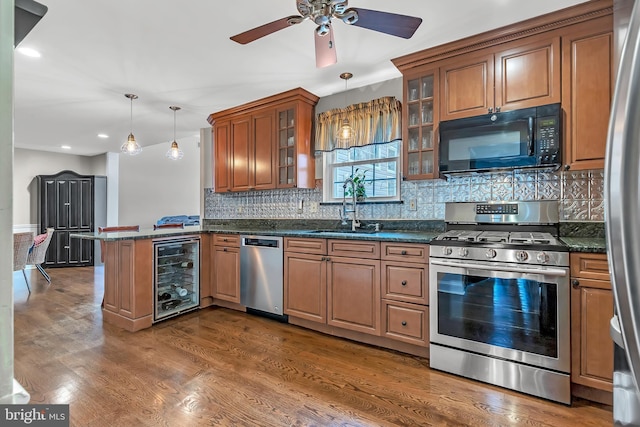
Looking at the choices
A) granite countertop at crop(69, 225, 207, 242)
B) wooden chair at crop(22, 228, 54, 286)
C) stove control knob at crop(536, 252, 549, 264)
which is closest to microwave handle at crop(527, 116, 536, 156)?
stove control knob at crop(536, 252, 549, 264)

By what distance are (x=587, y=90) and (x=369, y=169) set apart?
A: 1.88m

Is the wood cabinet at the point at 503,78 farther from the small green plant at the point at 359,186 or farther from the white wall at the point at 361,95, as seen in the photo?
the small green plant at the point at 359,186

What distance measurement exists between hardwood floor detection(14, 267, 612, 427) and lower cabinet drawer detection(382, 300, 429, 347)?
165mm

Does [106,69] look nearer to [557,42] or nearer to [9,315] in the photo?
[9,315]

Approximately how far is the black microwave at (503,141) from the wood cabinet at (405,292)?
2.44 ft

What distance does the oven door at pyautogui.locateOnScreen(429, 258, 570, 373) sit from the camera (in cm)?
193

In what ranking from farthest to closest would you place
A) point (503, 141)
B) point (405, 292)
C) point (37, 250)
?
point (37, 250), point (405, 292), point (503, 141)

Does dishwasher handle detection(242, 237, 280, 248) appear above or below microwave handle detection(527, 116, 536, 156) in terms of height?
below

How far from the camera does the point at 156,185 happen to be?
751 cm

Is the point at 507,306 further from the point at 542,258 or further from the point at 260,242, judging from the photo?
the point at 260,242

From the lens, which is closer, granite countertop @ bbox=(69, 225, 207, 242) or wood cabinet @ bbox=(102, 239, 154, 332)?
granite countertop @ bbox=(69, 225, 207, 242)

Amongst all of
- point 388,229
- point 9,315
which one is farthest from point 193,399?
point 388,229

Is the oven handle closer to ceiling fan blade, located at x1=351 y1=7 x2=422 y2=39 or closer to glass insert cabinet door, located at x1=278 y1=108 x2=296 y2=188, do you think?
ceiling fan blade, located at x1=351 y1=7 x2=422 y2=39

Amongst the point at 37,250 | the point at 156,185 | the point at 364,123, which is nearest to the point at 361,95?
the point at 364,123
